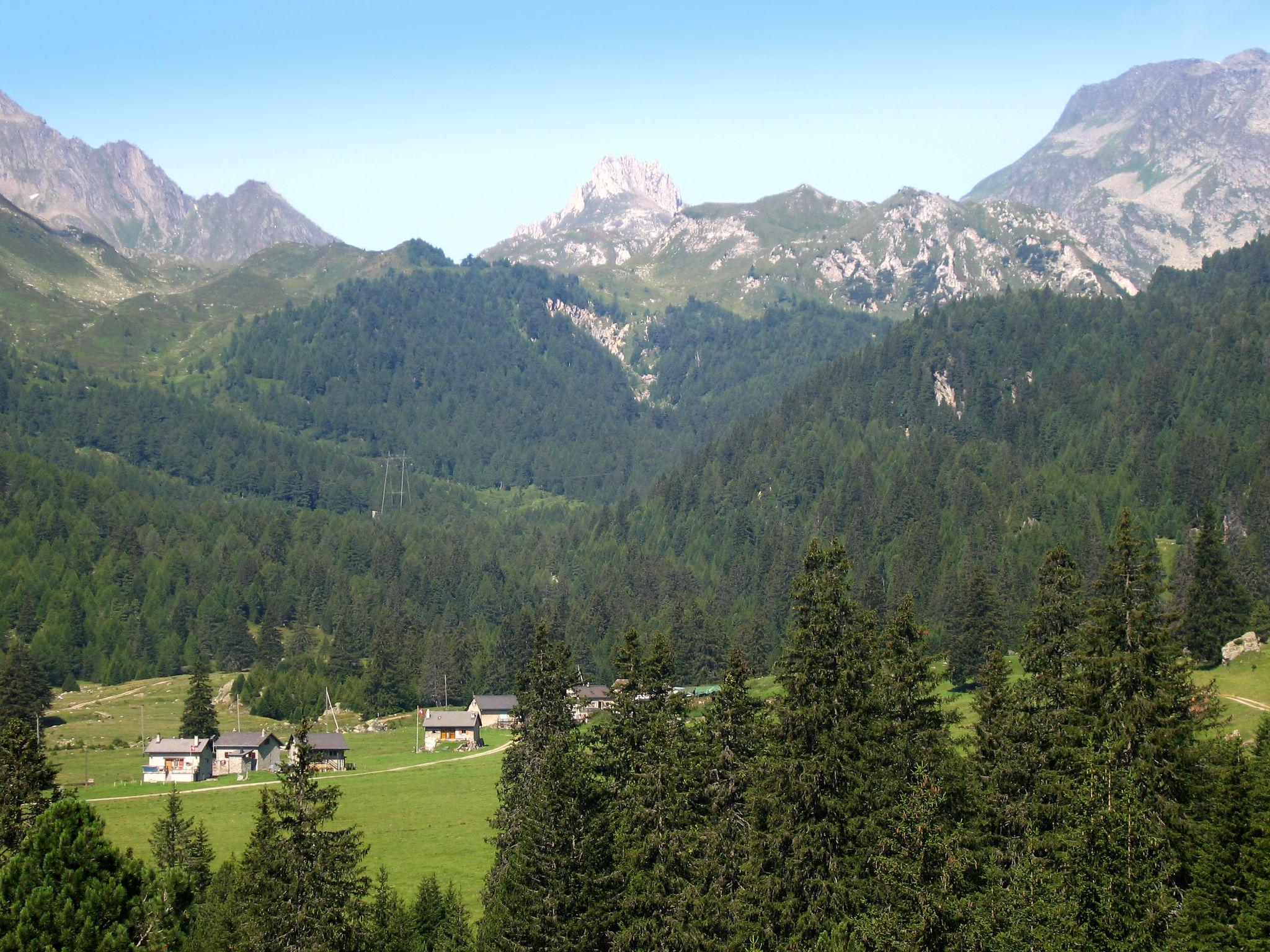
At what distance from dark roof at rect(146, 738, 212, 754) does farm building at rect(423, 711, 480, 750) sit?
26707mm

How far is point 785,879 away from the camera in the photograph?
41.6 metres

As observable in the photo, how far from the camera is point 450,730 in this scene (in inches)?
5182

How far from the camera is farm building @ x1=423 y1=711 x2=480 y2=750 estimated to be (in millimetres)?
129500

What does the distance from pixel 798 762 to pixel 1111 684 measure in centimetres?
1286

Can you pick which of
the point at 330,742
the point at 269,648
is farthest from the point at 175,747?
the point at 269,648

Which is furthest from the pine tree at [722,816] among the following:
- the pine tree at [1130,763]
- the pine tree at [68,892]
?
the pine tree at [68,892]

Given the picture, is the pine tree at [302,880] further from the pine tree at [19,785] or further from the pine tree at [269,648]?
the pine tree at [269,648]

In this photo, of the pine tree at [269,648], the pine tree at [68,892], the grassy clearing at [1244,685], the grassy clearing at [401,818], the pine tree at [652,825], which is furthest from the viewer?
the pine tree at [269,648]

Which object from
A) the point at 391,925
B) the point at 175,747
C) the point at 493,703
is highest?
the point at 175,747

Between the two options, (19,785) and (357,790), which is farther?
→ (357,790)

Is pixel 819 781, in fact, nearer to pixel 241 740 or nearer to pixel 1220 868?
pixel 1220 868

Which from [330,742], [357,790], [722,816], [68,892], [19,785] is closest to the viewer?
[68,892]

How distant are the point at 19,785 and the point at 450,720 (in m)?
85.2

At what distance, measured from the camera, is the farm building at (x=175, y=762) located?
10481 cm
